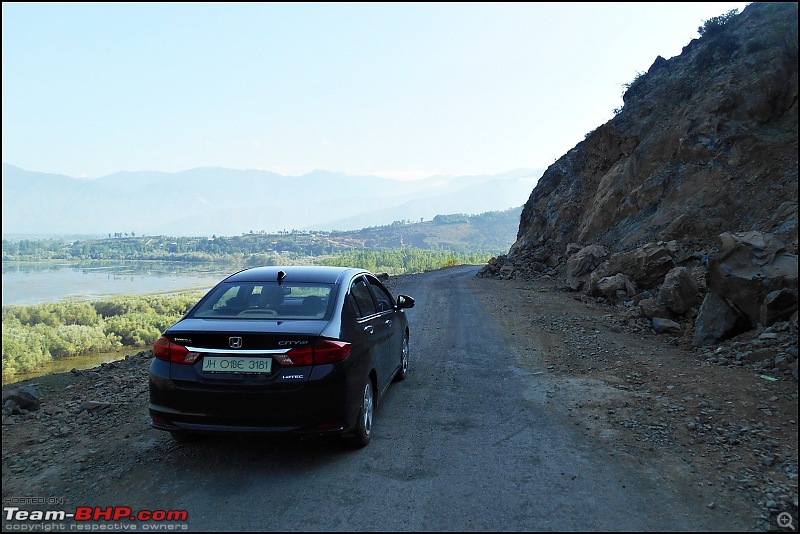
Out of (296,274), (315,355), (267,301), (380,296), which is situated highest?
(296,274)

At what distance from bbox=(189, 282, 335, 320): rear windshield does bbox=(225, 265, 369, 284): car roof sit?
111 millimetres

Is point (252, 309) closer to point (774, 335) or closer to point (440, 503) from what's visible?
point (440, 503)

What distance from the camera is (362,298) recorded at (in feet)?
19.0

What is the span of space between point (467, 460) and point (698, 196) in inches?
605

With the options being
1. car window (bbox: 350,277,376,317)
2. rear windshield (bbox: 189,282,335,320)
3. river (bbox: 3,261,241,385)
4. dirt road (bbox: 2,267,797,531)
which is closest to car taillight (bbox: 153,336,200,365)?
rear windshield (bbox: 189,282,335,320)

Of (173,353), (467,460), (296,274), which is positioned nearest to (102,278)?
(296,274)

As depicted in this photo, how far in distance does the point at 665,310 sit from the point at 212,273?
37364 mm

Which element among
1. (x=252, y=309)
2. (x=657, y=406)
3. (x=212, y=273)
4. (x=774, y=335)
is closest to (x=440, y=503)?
(x=252, y=309)

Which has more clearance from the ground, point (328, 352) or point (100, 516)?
point (328, 352)

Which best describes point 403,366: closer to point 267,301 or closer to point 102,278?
point 267,301

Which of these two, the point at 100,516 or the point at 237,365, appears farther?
the point at 237,365

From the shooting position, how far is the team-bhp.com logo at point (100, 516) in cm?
357

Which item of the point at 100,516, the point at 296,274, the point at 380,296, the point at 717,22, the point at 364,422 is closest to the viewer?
Answer: the point at 100,516

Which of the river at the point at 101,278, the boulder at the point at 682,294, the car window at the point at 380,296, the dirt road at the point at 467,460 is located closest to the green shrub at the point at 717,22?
the boulder at the point at 682,294
